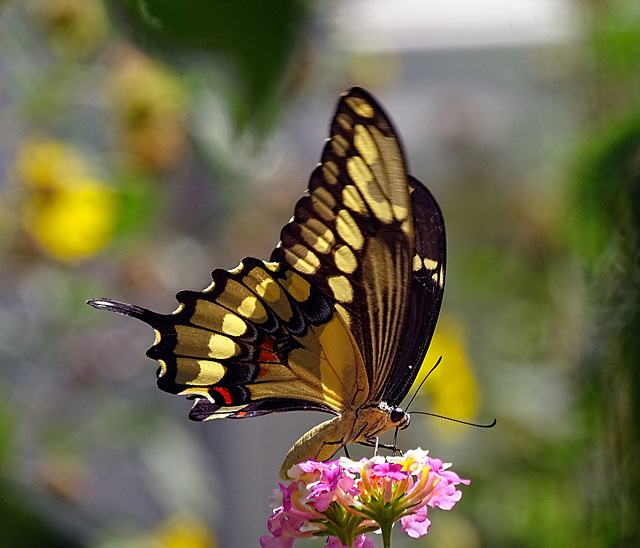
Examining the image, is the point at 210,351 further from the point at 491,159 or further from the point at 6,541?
the point at 491,159

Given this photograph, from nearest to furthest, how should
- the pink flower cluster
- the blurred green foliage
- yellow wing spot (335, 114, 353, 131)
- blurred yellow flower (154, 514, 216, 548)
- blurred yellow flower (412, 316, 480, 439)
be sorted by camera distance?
the blurred green foliage
the pink flower cluster
yellow wing spot (335, 114, 353, 131)
blurred yellow flower (154, 514, 216, 548)
blurred yellow flower (412, 316, 480, 439)

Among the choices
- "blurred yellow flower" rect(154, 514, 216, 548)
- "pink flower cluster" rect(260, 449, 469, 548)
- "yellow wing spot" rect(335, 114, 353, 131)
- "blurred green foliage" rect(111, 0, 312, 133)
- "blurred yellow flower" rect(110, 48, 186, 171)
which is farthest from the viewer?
"blurred yellow flower" rect(154, 514, 216, 548)

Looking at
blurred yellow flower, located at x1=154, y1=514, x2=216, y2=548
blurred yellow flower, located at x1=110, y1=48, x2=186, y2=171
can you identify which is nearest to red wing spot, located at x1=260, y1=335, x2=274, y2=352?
blurred yellow flower, located at x1=110, y1=48, x2=186, y2=171

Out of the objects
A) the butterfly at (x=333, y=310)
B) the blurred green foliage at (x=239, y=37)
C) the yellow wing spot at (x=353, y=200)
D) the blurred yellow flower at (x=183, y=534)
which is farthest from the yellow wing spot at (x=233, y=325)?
the blurred yellow flower at (x=183, y=534)

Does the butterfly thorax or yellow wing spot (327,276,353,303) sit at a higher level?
yellow wing spot (327,276,353,303)

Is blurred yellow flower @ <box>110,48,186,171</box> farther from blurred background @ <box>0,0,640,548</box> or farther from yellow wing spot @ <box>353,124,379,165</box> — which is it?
yellow wing spot @ <box>353,124,379,165</box>

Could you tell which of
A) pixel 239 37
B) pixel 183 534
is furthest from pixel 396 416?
pixel 183 534

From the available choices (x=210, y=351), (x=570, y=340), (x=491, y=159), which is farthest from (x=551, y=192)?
(x=210, y=351)

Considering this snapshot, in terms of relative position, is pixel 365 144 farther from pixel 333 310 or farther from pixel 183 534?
pixel 183 534

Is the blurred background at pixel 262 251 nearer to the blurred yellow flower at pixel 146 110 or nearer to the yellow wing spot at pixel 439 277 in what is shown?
the blurred yellow flower at pixel 146 110
